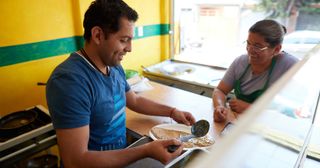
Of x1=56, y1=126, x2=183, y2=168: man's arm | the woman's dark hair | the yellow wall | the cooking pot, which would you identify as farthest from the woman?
the yellow wall

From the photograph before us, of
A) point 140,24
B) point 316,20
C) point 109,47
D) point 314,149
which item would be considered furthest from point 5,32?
point 316,20

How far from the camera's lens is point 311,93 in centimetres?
80

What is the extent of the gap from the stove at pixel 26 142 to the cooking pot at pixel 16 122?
0.01 metres

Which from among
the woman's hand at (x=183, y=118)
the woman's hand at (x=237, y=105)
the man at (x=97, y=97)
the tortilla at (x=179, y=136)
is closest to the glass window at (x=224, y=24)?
the woman's hand at (x=237, y=105)

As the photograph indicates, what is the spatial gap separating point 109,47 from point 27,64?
0.93m

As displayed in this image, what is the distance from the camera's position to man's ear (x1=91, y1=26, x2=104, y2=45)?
97 cm

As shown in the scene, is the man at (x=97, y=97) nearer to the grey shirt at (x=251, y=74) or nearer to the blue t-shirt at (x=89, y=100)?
the blue t-shirt at (x=89, y=100)

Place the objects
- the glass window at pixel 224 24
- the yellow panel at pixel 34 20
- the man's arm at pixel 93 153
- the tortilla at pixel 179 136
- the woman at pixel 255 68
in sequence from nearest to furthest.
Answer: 1. the man's arm at pixel 93 153
2. the tortilla at pixel 179 136
3. the woman at pixel 255 68
4. the yellow panel at pixel 34 20
5. the glass window at pixel 224 24

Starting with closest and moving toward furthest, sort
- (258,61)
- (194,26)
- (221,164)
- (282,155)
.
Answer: (221,164) < (282,155) < (258,61) < (194,26)

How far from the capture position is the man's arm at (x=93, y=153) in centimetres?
87

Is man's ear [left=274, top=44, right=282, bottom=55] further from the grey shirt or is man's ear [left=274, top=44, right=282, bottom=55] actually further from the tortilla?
the tortilla

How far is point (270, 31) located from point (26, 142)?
1479 mm

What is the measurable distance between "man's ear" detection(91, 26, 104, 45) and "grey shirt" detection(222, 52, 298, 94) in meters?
0.96

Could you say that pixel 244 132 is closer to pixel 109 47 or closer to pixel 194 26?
pixel 109 47
